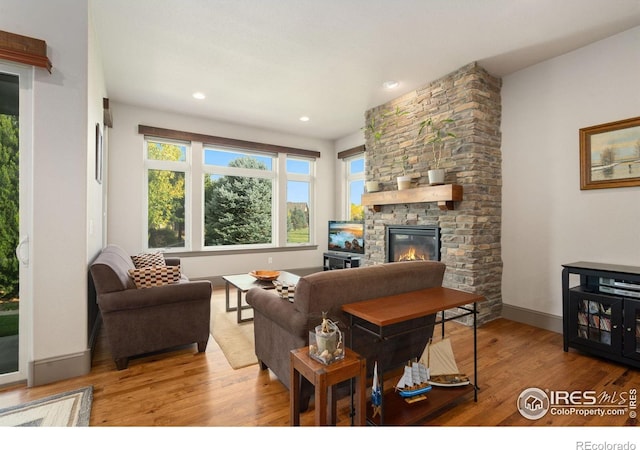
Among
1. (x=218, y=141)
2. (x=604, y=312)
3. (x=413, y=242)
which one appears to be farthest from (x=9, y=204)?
(x=604, y=312)

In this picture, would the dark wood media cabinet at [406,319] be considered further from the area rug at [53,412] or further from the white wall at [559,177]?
the white wall at [559,177]

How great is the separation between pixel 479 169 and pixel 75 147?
383cm

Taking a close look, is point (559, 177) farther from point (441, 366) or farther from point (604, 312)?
point (441, 366)

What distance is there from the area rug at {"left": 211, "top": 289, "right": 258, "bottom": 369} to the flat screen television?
2.47 meters

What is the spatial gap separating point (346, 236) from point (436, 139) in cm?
260

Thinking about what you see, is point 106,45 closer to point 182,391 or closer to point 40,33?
point 40,33

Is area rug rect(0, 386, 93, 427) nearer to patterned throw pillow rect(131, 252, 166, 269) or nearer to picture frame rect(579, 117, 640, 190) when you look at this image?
patterned throw pillow rect(131, 252, 166, 269)

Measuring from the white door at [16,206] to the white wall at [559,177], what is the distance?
455cm

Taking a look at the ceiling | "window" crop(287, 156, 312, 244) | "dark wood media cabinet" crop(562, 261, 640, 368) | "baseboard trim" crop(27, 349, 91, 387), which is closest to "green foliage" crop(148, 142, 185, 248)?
the ceiling

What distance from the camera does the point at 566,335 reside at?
2.74m

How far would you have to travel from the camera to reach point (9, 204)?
7.16ft

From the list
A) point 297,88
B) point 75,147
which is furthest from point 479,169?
point 75,147

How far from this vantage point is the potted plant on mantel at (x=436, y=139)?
144 inches

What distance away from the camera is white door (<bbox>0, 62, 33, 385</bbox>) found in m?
2.16
